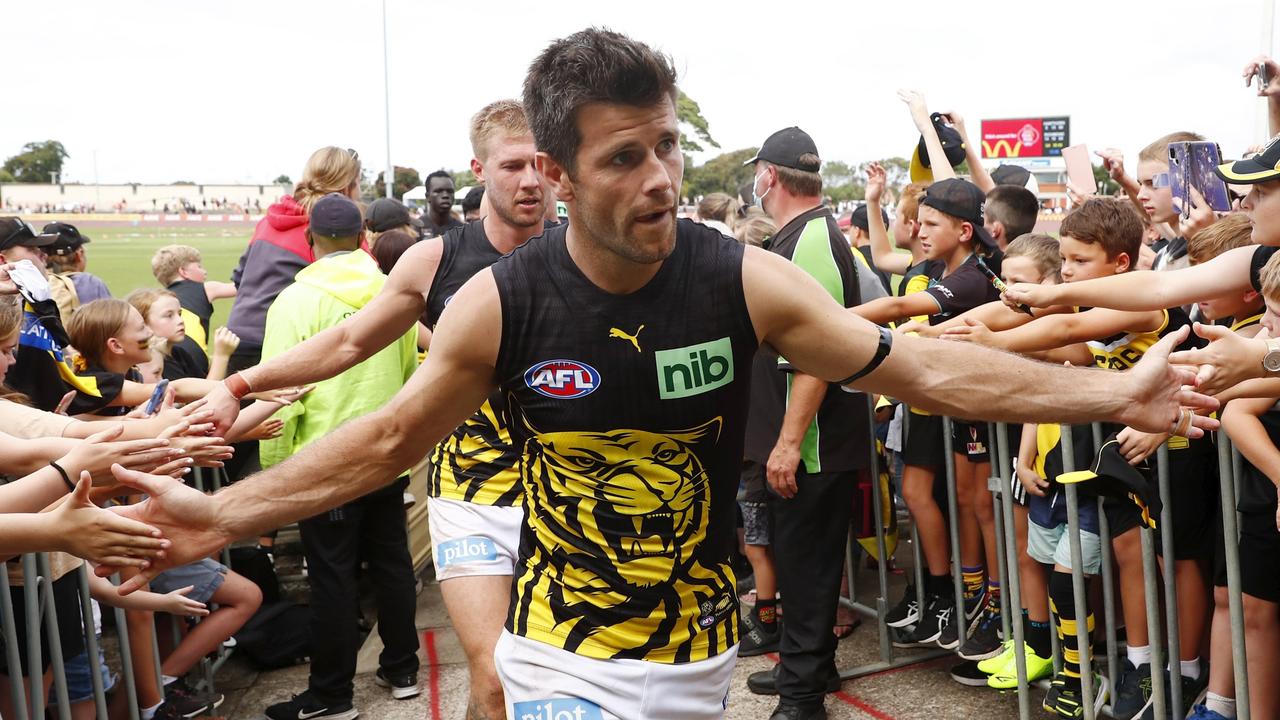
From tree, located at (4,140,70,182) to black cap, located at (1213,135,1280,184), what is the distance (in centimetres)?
12186

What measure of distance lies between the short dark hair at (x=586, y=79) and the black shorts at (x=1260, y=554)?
255cm

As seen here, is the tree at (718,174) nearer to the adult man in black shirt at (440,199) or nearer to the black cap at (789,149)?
the adult man in black shirt at (440,199)

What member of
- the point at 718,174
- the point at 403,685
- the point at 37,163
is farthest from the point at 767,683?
the point at 37,163

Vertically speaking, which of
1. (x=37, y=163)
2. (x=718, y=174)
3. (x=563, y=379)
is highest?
(x=37, y=163)

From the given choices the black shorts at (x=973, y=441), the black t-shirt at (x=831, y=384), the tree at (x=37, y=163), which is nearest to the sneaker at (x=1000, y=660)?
the black shorts at (x=973, y=441)

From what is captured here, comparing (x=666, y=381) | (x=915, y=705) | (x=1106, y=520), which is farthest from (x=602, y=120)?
(x=915, y=705)

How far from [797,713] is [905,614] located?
111 cm

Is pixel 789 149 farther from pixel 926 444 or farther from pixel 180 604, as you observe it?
pixel 180 604

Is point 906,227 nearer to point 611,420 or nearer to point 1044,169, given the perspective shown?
point 611,420

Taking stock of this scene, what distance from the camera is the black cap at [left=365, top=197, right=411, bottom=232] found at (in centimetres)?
963

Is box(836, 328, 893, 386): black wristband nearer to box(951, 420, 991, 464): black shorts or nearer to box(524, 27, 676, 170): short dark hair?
box(524, 27, 676, 170): short dark hair

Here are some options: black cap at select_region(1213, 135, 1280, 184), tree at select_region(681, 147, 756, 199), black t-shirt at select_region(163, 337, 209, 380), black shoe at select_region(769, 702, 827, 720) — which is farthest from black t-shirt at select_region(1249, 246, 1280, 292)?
tree at select_region(681, 147, 756, 199)

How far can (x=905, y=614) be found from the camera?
18.6 ft

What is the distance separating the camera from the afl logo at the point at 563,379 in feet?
8.04
